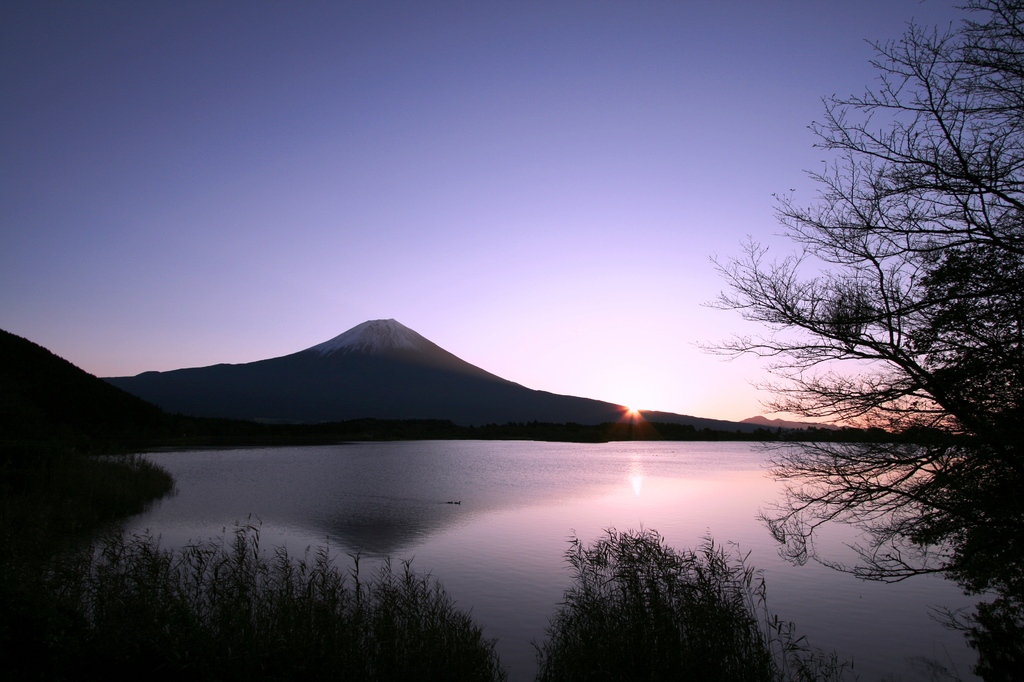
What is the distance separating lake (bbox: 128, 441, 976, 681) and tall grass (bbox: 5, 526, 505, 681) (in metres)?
1.31

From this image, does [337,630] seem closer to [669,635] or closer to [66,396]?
[669,635]

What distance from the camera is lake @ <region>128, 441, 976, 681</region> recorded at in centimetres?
955

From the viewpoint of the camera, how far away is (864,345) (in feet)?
20.1

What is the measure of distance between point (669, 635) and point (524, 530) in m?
10.5

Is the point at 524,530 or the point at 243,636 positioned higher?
the point at 243,636

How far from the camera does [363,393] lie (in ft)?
546

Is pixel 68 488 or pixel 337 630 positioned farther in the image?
pixel 68 488

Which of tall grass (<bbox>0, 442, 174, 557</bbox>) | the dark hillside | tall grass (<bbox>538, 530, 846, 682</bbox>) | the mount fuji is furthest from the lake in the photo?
the mount fuji

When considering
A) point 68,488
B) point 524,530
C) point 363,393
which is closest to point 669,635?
point 524,530

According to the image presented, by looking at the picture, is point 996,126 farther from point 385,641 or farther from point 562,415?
point 562,415

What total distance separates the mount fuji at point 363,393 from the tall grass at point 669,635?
14327cm

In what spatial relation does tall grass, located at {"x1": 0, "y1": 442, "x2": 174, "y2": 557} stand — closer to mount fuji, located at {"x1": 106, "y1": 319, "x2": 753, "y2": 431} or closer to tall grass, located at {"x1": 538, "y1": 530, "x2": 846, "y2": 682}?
tall grass, located at {"x1": 538, "y1": 530, "x2": 846, "y2": 682}

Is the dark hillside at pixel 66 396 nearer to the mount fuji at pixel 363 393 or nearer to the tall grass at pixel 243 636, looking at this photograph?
the tall grass at pixel 243 636

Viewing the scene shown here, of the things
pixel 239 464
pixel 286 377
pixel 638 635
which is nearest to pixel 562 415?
pixel 286 377
